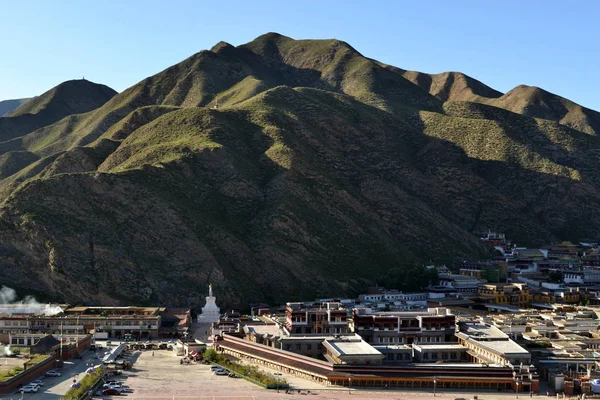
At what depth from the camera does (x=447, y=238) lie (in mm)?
149000

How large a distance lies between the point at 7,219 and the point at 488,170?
11110 cm

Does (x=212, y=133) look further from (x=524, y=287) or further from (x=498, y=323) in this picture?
(x=498, y=323)

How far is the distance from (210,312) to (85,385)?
37.6 m

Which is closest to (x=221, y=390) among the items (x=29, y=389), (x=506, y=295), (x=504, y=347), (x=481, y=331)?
(x=29, y=389)

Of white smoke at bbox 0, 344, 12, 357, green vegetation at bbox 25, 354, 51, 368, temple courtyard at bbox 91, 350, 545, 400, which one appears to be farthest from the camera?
white smoke at bbox 0, 344, 12, 357

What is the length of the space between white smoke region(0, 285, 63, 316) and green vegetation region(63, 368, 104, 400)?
87.5 ft

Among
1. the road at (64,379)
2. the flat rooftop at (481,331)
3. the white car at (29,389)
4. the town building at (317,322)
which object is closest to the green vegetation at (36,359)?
the road at (64,379)

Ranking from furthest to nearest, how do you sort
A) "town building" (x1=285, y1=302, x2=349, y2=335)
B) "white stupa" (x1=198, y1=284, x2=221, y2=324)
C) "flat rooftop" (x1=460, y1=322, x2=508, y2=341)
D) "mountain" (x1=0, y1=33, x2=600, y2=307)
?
1. "mountain" (x1=0, y1=33, x2=600, y2=307)
2. "white stupa" (x1=198, y1=284, x2=221, y2=324)
3. "town building" (x1=285, y1=302, x2=349, y2=335)
4. "flat rooftop" (x1=460, y1=322, x2=508, y2=341)

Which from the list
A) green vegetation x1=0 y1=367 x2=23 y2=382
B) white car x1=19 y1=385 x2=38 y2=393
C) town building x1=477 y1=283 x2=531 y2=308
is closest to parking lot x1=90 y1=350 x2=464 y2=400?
white car x1=19 y1=385 x2=38 y2=393

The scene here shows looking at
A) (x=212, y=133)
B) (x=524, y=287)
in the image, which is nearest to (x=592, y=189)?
(x=524, y=287)

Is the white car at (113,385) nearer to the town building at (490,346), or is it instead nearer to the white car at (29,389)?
the white car at (29,389)

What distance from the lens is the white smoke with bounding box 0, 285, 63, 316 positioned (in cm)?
9662

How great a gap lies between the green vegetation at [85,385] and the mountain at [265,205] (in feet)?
111

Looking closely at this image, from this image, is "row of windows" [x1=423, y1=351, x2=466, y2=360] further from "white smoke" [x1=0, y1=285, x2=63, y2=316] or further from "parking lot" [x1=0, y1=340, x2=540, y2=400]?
"white smoke" [x1=0, y1=285, x2=63, y2=316]
